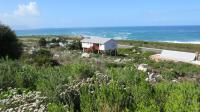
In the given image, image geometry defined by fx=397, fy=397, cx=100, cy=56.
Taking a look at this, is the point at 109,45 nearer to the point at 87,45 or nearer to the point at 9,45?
the point at 87,45

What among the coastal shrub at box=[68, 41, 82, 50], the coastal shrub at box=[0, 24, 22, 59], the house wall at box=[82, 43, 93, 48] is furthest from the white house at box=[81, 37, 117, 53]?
the coastal shrub at box=[0, 24, 22, 59]

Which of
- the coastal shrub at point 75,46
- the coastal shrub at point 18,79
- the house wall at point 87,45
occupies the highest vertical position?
the coastal shrub at point 18,79

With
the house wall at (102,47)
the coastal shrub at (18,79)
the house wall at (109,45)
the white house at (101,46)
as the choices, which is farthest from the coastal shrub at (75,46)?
the coastal shrub at (18,79)

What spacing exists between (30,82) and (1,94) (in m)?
1.70

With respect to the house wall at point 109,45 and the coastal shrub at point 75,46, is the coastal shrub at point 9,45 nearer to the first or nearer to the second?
the house wall at point 109,45

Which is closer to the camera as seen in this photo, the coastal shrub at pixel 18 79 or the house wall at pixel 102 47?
the coastal shrub at pixel 18 79

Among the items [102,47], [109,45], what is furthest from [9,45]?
[109,45]

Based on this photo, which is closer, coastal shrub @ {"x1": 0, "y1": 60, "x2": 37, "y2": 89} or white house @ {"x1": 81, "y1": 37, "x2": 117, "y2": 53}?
coastal shrub @ {"x1": 0, "y1": 60, "x2": 37, "y2": 89}

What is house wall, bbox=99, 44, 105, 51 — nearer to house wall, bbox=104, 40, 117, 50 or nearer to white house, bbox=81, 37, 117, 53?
white house, bbox=81, 37, 117, 53

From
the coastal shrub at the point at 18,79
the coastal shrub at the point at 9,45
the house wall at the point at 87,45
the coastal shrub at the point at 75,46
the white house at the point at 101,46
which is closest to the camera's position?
the coastal shrub at the point at 18,79

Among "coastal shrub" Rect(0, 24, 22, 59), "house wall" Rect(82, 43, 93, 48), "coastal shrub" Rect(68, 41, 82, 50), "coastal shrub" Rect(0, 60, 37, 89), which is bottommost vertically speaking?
"coastal shrub" Rect(68, 41, 82, 50)

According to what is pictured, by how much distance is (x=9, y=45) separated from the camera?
39312 millimetres

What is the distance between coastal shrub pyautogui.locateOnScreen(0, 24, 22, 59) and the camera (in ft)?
126

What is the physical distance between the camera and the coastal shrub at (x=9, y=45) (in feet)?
126
